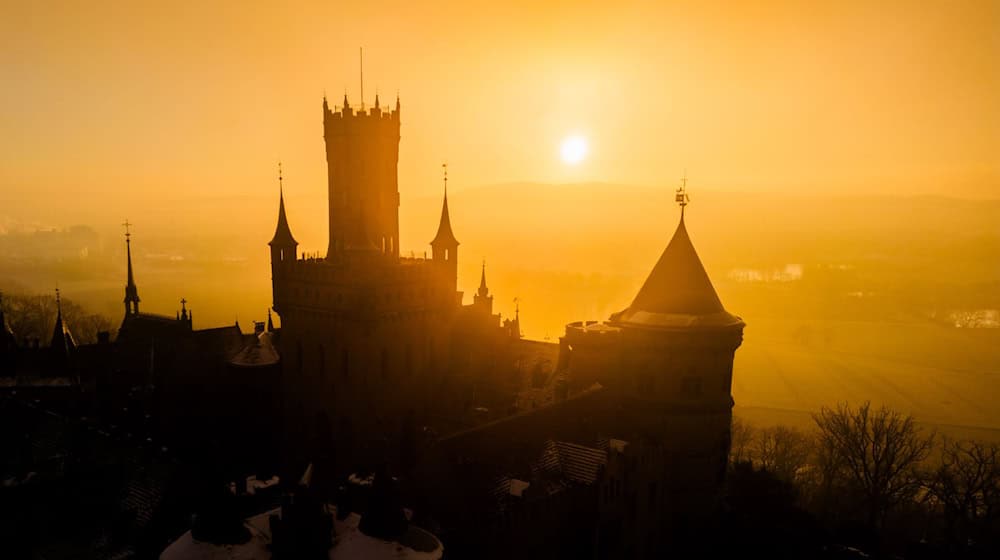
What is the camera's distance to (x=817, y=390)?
74.6 m

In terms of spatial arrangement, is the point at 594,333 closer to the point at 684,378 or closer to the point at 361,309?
the point at 684,378

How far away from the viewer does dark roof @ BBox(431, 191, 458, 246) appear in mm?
38094

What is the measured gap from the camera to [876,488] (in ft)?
134

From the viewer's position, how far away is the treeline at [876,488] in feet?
117

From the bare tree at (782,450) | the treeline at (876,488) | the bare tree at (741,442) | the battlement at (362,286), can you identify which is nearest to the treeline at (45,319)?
the battlement at (362,286)

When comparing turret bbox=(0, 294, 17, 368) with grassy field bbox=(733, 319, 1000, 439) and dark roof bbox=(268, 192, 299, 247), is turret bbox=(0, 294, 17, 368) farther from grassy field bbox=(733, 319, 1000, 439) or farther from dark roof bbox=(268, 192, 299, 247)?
grassy field bbox=(733, 319, 1000, 439)

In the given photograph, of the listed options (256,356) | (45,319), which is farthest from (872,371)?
(45,319)

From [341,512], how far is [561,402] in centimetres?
1376

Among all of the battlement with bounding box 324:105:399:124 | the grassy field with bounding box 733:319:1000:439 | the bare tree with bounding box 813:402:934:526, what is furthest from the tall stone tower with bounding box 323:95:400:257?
the grassy field with bounding box 733:319:1000:439

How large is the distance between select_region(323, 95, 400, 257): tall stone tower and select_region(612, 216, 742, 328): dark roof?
1478 centimetres

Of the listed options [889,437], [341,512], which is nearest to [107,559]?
[341,512]

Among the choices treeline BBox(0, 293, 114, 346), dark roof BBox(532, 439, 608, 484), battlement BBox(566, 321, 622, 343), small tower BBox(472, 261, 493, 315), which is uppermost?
small tower BBox(472, 261, 493, 315)

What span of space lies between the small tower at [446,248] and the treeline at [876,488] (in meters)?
21.8

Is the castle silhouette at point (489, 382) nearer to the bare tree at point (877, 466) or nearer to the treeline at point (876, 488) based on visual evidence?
the treeline at point (876, 488)
